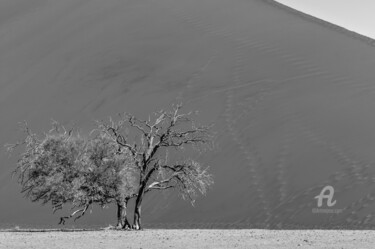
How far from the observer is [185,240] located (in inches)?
1013

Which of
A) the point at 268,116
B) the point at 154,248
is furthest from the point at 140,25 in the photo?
the point at 154,248

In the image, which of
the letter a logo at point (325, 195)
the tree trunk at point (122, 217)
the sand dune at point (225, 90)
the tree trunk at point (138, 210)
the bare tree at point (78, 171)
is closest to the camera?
the bare tree at point (78, 171)

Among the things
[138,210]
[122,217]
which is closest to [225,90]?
[122,217]

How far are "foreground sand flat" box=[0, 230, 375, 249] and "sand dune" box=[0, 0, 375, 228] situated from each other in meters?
7.49

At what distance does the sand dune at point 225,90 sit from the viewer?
1484 inches

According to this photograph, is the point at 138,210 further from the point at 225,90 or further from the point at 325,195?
the point at 225,90

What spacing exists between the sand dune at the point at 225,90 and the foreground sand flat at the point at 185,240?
749cm

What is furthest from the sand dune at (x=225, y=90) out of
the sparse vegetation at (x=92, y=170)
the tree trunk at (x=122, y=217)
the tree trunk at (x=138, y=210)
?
the sparse vegetation at (x=92, y=170)

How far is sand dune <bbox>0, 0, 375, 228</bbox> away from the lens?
Answer: 3769cm

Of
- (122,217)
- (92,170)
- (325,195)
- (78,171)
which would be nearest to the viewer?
(92,170)

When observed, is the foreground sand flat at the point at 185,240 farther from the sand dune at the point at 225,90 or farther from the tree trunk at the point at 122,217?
the sand dune at the point at 225,90

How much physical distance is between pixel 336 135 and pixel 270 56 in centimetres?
1234

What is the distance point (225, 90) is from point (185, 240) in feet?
77.8

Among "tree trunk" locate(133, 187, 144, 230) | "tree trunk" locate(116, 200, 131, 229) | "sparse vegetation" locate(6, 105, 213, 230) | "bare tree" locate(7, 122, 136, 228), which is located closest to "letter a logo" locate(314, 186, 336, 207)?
"sparse vegetation" locate(6, 105, 213, 230)
